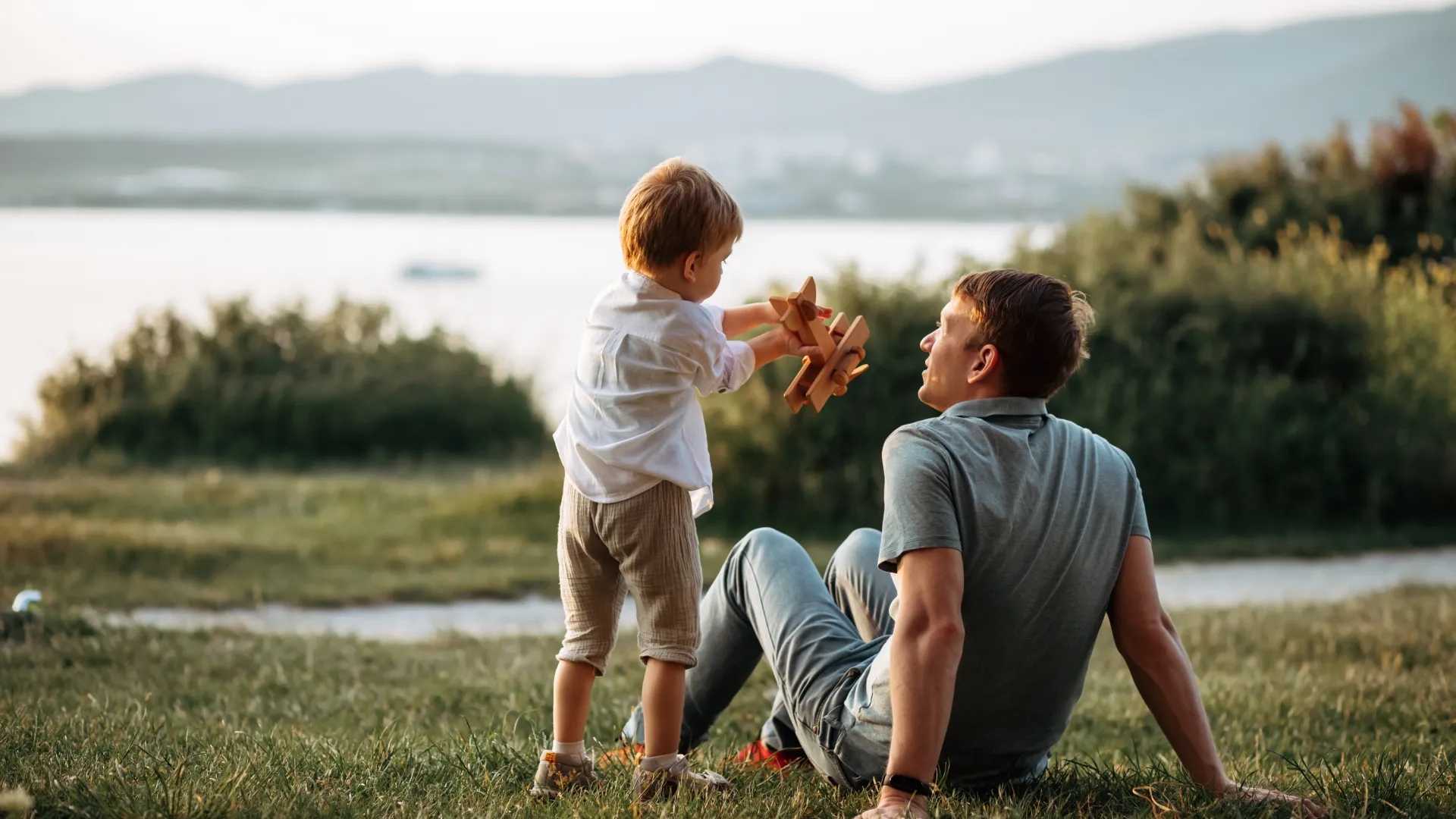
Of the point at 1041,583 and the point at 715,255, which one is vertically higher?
the point at 715,255

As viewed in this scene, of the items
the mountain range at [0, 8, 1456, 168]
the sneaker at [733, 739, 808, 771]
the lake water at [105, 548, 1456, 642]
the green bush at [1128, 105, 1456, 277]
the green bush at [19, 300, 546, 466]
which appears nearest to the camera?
the sneaker at [733, 739, 808, 771]

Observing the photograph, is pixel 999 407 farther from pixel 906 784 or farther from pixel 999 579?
pixel 906 784

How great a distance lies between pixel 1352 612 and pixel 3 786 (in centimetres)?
592

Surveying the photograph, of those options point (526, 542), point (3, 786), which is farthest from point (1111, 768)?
point (526, 542)

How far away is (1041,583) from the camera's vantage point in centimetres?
256

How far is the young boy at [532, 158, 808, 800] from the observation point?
9.18 ft

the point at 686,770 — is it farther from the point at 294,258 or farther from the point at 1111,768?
the point at 294,258

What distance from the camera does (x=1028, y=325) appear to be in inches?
101

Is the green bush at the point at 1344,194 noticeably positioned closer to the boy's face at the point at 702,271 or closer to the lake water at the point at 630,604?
the lake water at the point at 630,604

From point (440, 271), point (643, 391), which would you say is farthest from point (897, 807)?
point (440, 271)

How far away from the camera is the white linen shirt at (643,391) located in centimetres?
279

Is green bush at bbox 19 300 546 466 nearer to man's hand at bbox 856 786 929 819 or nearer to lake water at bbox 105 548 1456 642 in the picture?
lake water at bbox 105 548 1456 642

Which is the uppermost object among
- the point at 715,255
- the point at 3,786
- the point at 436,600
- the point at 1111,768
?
the point at 715,255

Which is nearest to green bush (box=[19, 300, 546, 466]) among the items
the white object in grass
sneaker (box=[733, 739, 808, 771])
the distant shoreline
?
the distant shoreline
